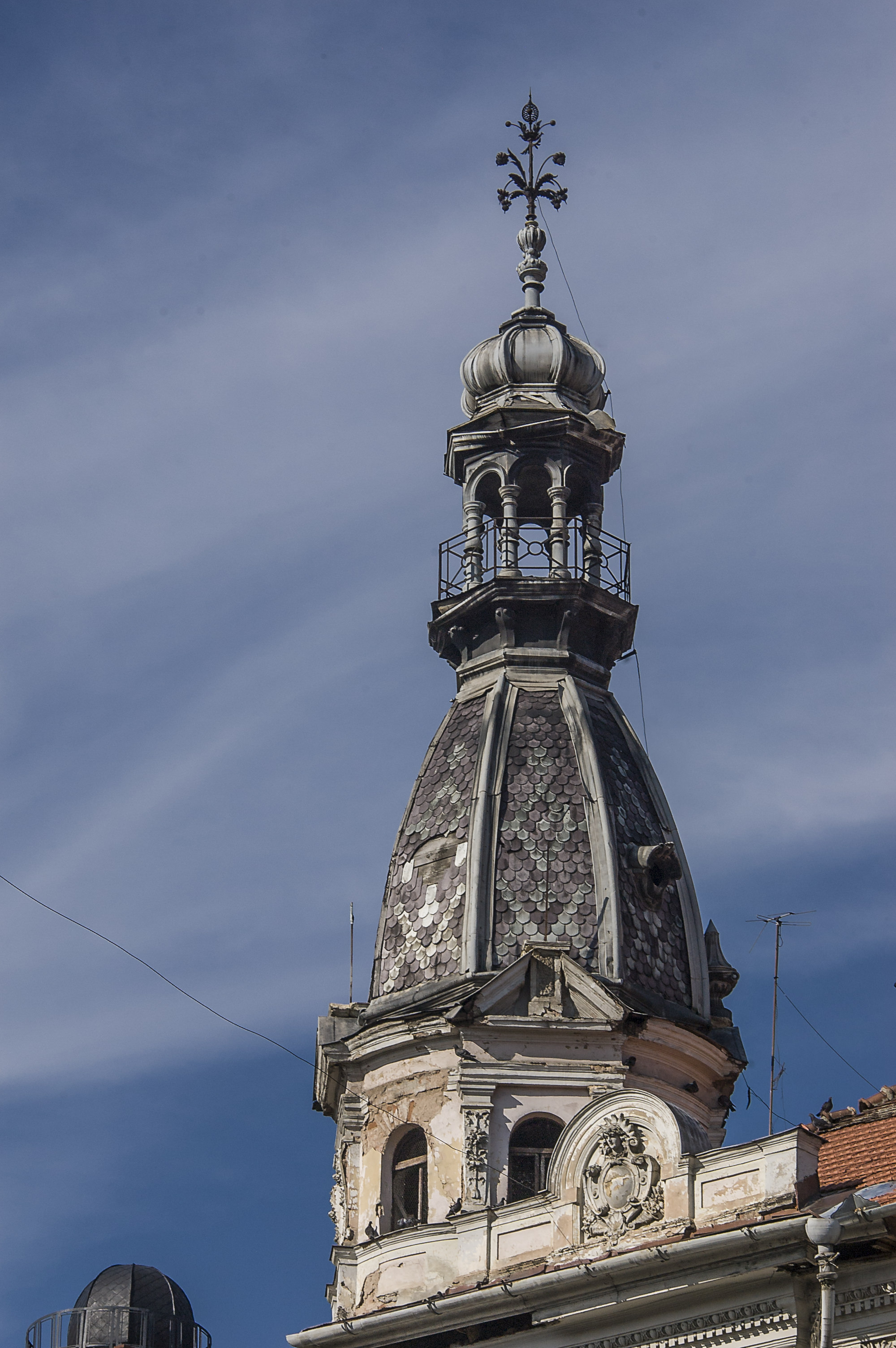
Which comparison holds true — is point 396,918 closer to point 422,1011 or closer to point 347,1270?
point 422,1011

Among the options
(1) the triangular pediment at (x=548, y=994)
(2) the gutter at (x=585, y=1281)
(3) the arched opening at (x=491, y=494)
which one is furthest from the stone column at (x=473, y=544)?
(2) the gutter at (x=585, y=1281)

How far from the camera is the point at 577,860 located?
46.3 metres

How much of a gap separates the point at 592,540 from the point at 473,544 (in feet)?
7.81

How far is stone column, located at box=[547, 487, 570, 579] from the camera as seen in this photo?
51.4m

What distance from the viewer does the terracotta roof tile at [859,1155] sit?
34.9m

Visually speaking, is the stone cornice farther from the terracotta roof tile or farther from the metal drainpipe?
the terracotta roof tile

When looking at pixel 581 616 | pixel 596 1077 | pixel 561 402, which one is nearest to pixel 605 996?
pixel 596 1077

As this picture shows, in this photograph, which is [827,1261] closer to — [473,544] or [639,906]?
[639,906]

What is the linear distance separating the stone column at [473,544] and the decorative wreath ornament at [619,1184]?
645 inches

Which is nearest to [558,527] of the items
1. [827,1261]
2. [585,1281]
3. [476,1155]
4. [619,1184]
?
[476,1155]

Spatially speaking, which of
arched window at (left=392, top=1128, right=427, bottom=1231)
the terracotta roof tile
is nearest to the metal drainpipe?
the terracotta roof tile

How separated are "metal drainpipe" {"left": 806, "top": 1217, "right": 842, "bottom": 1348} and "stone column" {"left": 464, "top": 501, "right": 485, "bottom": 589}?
2174cm

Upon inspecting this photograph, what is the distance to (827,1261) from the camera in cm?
3144

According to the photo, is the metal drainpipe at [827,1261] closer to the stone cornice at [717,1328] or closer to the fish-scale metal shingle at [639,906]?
the stone cornice at [717,1328]
